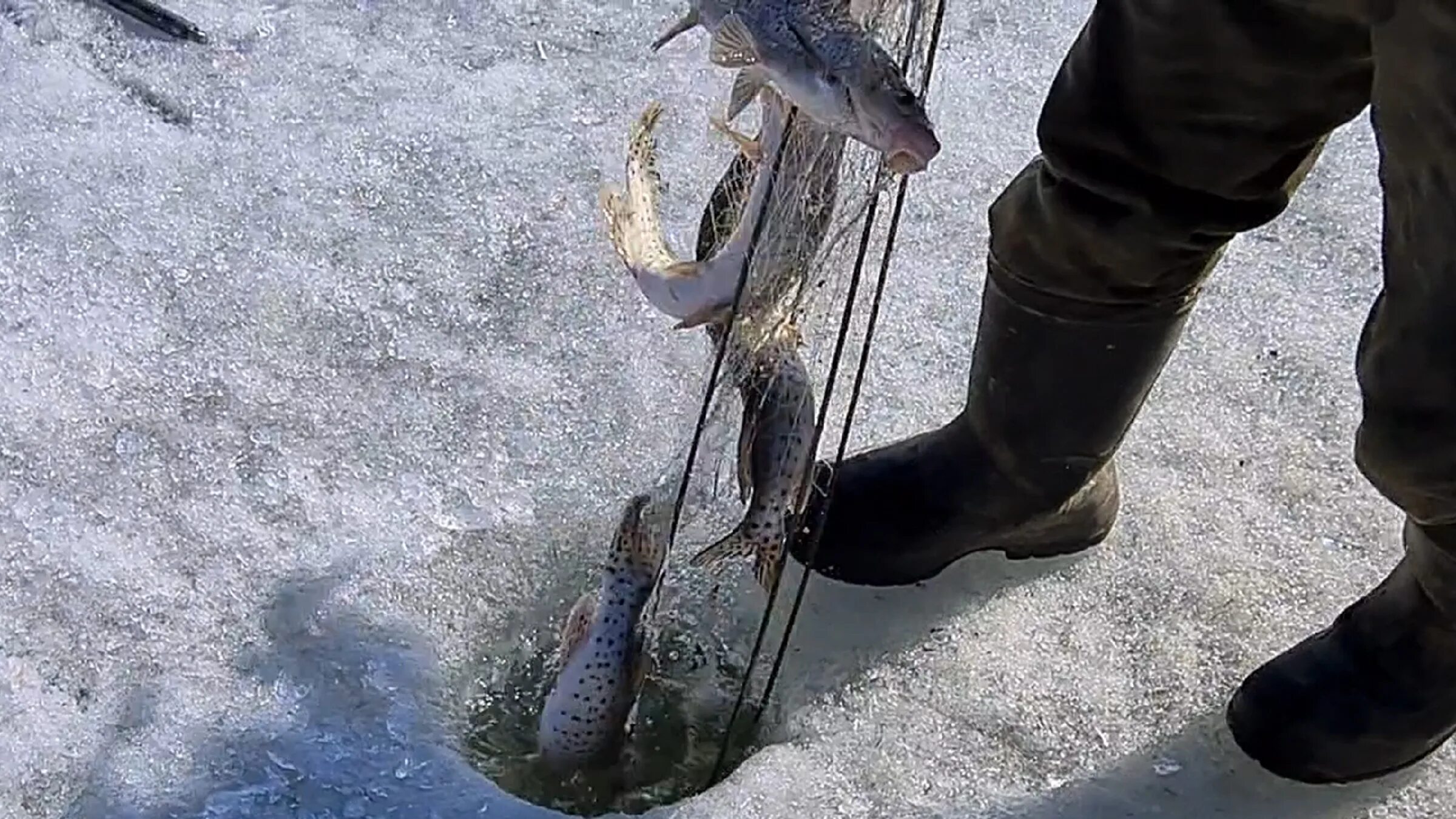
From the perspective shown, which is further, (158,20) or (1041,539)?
(158,20)

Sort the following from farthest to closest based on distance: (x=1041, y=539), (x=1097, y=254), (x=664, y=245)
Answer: (x=1041, y=539) → (x=1097, y=254) → (x=664, y=245)

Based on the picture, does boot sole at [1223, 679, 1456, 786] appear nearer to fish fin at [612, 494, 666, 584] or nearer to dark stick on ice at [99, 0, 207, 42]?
fish fin at [612, 494, 666, 584]

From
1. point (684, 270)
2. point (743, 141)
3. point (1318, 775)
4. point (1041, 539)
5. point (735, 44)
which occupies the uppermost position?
point (735, 44)

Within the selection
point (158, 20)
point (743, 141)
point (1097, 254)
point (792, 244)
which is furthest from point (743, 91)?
point (158, 20)

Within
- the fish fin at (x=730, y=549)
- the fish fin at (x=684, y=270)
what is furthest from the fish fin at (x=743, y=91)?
the fish fin at (x=730, y=549)

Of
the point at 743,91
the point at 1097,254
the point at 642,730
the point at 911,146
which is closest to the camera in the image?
the point at 911,146

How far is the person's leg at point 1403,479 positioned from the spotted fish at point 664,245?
0.43 meters

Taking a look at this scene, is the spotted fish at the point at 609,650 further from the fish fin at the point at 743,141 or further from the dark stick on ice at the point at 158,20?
the dark stick on ice at the point at 158,20

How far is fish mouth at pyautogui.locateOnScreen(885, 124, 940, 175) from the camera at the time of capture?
1185mm

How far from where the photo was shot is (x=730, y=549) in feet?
5.08

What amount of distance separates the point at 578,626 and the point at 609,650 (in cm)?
5

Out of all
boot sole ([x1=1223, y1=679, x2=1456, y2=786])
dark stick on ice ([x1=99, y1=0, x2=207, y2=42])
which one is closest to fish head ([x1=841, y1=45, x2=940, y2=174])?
boot sole ([x1=1223, y1=679, x2=1456, y2=786])

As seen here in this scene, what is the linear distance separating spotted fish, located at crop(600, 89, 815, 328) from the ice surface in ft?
1.49

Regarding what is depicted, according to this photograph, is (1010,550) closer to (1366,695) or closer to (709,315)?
(1366,695)
